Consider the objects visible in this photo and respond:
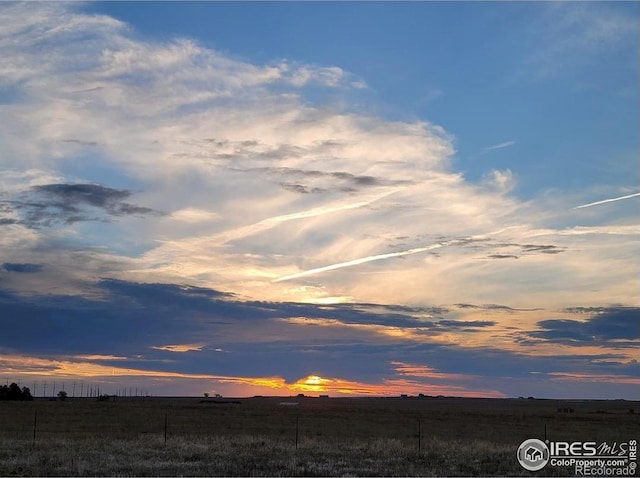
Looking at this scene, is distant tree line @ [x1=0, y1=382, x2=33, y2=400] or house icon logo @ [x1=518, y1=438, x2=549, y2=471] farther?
distant tree line @ [x1=0, y1=382, x2=33, y2=400]

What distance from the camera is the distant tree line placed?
5625 inches

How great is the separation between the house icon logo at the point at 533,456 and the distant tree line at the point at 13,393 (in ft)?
451

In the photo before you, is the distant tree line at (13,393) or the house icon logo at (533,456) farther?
the distant tree line at (13,393)

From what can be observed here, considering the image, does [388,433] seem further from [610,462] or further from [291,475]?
[291,475]

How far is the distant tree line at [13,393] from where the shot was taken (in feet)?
469

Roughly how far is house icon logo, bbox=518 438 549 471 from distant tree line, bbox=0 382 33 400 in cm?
13751

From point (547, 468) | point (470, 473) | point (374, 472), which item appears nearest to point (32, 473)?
point (374, 472)

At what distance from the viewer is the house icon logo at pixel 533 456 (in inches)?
1021

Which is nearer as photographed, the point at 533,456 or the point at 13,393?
the point at 533,456

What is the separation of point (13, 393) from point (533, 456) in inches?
5510

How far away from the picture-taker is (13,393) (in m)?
144

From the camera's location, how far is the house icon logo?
85.1 ft

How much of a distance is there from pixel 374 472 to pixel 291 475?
298cm

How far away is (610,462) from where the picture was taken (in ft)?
86.1
